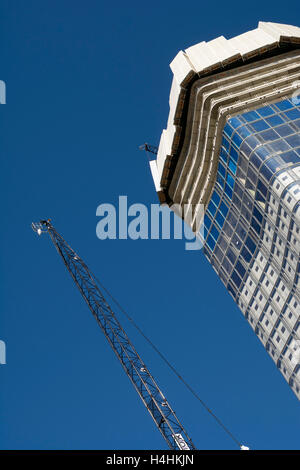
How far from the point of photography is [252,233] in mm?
77125

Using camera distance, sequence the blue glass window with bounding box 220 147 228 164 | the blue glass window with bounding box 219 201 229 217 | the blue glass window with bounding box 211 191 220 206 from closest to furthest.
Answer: the blue glass window with bounding box 220 147 228 164, the blue glass window with bounding box 219 201 229 217, the blue glass window with bounding box 211 191 220 206

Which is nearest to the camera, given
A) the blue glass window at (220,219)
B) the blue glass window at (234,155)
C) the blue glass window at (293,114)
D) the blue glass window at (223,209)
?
the blue glass window at (293,114)

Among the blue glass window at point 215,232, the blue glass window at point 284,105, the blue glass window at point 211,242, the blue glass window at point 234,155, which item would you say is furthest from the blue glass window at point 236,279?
the blue glass window at point 284,105

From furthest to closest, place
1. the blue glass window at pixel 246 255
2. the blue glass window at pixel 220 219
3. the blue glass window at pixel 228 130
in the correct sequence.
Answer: the blue glass window at pixel 220 219
the blue glass window at pixel 246 255
the blue glass window at pixel 228 130

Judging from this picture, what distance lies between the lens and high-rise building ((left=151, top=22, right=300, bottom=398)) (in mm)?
71062

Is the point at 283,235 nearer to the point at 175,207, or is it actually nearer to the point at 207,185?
the point at 207,185

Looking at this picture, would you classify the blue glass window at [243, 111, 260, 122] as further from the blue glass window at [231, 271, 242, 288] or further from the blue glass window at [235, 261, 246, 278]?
the blue glass window at [231, 271, 242, 288]

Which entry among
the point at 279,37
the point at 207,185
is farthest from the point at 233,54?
the point at 207,185

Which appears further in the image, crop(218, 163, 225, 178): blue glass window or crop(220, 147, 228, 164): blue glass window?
crop(218, 163, 225, 178): blue glass window

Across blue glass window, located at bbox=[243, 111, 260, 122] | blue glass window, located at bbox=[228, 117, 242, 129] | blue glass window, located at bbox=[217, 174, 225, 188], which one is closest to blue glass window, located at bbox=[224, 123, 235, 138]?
blue glass window, located at bbox=[228, 117, 242, 129]

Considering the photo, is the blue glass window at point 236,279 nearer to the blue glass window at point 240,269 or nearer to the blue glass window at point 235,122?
the blue glass window at point 240,269

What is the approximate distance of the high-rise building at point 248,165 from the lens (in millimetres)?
71062

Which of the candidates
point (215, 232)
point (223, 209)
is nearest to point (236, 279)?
point (215, 232)

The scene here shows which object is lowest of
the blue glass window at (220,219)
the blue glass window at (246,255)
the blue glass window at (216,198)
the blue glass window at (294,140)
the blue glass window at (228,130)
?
the blue glass window at (246,255)
